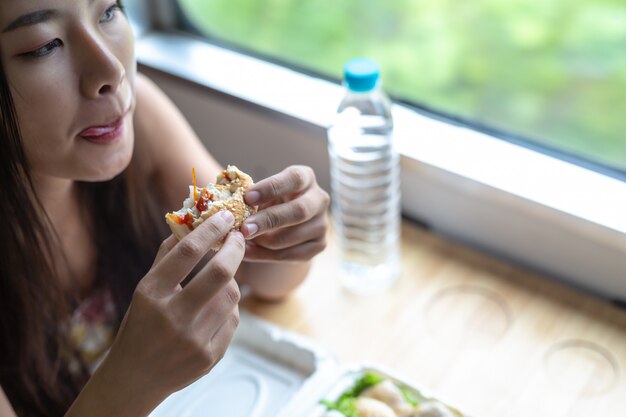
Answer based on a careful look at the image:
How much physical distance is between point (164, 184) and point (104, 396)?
539 mm

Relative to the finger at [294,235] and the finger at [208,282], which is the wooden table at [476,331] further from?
the finger at [208,282]

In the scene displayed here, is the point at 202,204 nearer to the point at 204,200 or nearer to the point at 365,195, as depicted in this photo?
the point at 204,200

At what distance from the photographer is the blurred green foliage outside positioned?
5.78ft

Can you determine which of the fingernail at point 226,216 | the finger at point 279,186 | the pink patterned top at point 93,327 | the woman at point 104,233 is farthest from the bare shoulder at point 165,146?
the fingernail at point 226,216

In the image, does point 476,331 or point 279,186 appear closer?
point 279,186

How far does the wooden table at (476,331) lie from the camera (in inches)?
40.2

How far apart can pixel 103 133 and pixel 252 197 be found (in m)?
0.22

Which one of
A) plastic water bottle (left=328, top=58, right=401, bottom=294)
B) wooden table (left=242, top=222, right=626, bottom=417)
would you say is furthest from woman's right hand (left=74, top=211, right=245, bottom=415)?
plastic water bottle (left=328, top=58, right=401, bottom=294)

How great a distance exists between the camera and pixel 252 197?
2.83ft

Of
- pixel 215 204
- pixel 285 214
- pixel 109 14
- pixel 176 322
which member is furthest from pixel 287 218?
pixel 109 14

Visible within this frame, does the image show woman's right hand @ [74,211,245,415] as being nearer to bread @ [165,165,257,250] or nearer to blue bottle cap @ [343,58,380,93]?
bread @ [165,165,257,250]

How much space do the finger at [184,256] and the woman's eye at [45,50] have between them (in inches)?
11.2

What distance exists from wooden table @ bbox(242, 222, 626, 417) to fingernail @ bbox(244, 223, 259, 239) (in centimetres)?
34

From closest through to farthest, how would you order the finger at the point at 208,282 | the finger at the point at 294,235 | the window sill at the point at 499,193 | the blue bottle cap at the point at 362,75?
the finger at the point at 208,282, the finger at the point at 294,235, the blue bottle cap at the point at 362,75, the window sill at the point at 499,193
